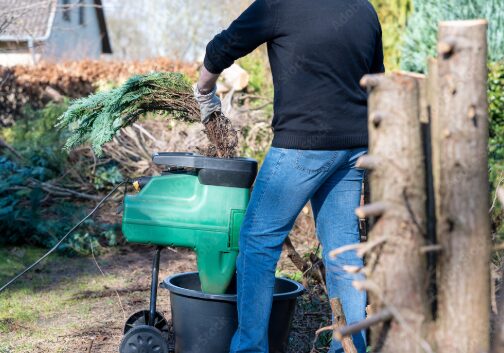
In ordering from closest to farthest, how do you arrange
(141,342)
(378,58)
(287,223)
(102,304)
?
(287,223), (378,58), (141,342), (102,304)

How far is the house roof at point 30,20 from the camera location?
19.2 feet

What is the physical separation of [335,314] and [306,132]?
76cm

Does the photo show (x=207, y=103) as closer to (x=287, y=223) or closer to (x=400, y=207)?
(x=287, y=223)

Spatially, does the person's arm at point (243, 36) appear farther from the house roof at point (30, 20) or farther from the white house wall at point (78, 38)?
→ the white house wall at point (78, 38)

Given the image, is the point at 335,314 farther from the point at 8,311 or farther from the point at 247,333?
the point at 8,311

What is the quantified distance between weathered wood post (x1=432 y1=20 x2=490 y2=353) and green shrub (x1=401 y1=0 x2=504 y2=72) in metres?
6.30

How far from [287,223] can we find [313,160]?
11.1 inches

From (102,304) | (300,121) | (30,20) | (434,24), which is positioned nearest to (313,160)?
(300,121)

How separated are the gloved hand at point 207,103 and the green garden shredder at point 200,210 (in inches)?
7.5

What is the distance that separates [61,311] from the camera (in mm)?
4711

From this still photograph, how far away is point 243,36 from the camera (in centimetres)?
287

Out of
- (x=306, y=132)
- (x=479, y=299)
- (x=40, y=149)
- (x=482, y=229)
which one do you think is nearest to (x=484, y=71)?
(x=482, y=229)

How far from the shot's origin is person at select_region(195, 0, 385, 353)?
2854mm

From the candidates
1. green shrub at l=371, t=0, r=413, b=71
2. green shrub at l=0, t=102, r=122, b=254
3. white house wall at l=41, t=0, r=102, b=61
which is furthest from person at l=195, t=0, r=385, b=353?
white house wall at l=41, t=0, r=102, b=61
